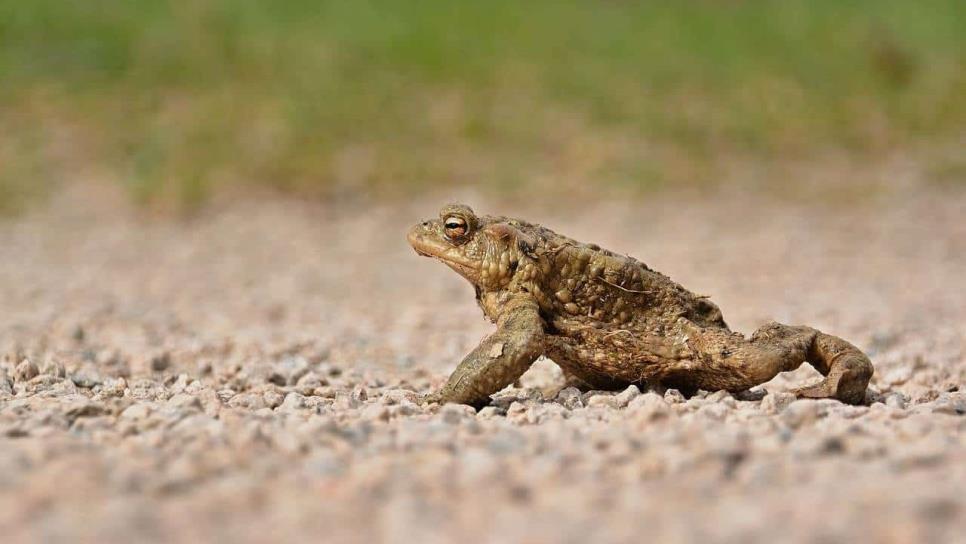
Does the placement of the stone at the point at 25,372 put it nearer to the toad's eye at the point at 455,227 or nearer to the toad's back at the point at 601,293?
the toad's eye at the point at 455,227

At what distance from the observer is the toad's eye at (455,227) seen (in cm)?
519

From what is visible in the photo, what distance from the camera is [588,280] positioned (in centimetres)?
499

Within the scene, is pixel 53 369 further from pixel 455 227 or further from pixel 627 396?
pixel 627 396

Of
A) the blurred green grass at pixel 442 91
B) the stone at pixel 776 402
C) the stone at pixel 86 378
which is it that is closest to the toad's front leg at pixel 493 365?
the stone at pixel 776 402

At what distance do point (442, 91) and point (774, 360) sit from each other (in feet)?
50.2

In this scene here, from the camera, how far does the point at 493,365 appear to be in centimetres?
461

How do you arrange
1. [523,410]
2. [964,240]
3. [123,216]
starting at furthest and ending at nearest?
[123,216], [964,240], [523,410]

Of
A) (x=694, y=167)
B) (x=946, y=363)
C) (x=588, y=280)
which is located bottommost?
(x=588, y=280)

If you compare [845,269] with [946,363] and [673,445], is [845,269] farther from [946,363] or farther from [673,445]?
[673,445]

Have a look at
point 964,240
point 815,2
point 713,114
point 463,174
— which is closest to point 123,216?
point 463,174

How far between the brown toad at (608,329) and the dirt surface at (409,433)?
0.17 metres

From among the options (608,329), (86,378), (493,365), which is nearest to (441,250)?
(493,365)

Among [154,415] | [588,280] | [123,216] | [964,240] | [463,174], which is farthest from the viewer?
[463,174]

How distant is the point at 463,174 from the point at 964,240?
25.4 ft
